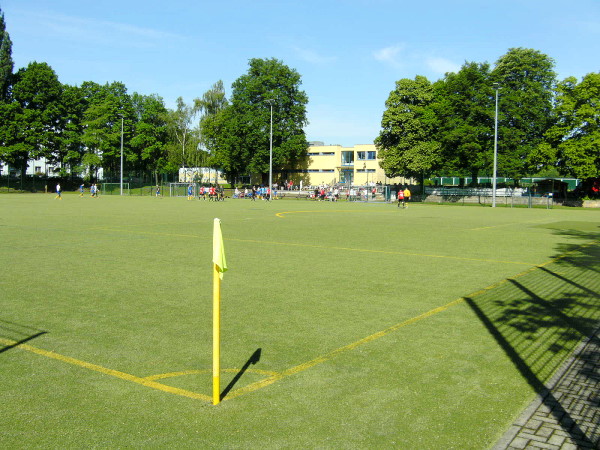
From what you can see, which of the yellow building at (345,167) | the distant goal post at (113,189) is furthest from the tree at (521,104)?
the distant goal post at (113,189)

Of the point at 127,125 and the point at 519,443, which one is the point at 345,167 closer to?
the point at 127,125

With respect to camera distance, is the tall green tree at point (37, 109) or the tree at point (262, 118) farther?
Result: the tree at point (262, 118)

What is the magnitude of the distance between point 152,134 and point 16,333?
8735 centimetres

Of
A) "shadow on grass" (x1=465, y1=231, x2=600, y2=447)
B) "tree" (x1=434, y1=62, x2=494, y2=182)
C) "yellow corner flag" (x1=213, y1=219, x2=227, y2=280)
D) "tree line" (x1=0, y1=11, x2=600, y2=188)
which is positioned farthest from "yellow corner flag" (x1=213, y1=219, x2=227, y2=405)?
"tree" (x1=434, y1=62, x2=494, y2=182)

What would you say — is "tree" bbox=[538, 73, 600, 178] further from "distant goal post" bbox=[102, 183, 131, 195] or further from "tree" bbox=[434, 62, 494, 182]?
"distant goal post" bbox=[102, 183, 131, 195]

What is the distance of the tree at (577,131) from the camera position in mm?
51719

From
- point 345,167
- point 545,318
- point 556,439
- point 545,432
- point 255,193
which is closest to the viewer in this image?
point 556,439

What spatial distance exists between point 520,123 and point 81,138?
210ft

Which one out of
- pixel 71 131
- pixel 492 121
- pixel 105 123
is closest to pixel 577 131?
pixel 492 121

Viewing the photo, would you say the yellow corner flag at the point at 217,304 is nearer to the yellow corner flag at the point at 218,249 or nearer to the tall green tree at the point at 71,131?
the yellow corner flag at the point at 218,249

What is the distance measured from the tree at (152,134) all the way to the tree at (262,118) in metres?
12.6

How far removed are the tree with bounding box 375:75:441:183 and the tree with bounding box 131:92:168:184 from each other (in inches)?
1595

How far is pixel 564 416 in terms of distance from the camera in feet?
14.9

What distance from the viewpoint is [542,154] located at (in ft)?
181
